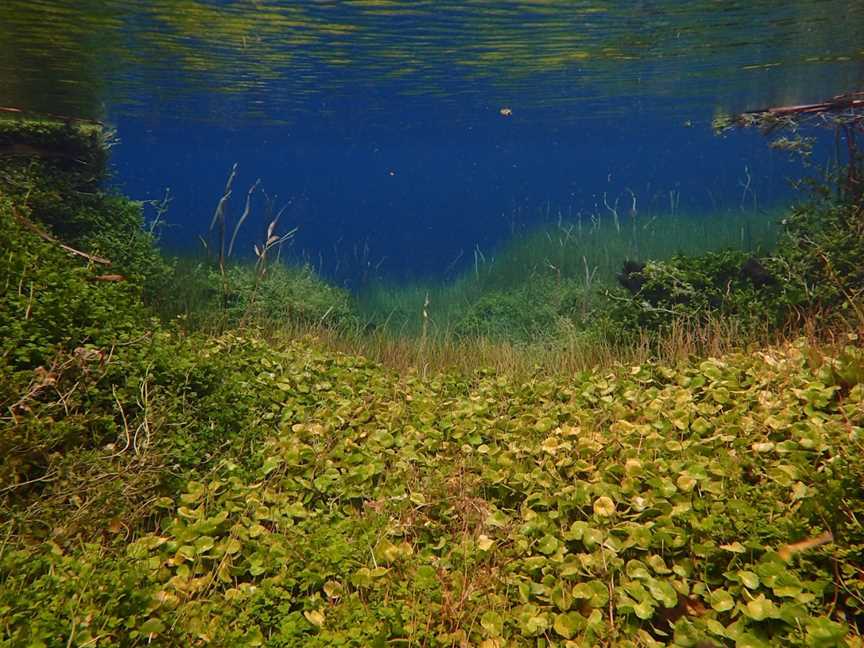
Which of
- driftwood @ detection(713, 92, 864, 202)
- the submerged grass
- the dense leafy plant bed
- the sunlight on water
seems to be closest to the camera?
the dense leafy plant bed

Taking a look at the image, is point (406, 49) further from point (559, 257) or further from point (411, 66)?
point (559, 257)

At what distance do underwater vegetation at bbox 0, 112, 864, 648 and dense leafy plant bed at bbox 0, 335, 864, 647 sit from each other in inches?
0.7

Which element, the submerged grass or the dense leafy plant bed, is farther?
the submerged grass

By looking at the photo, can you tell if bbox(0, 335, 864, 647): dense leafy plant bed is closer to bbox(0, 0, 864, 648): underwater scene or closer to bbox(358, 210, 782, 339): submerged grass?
bbox(0, 0, 864, 648): underwater scene

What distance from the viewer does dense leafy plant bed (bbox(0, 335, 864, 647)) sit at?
291 cm

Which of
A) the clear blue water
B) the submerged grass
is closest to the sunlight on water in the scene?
the clear blue water

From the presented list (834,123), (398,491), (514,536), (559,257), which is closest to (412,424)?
(398,491)

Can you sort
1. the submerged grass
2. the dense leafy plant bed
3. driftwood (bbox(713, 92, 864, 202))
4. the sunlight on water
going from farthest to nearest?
the submerged grass, the sunlight on water, driftwood (bbox(713, 92, 864, 202)), the dense leafy plant bed

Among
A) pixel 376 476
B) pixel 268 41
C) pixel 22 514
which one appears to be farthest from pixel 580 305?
pixel 22 514

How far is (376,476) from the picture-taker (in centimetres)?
460

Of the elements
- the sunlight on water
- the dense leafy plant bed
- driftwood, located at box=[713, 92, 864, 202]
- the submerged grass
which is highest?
the sunlight on water

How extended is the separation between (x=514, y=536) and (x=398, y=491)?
94cm

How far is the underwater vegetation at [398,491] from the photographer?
9.78 ft

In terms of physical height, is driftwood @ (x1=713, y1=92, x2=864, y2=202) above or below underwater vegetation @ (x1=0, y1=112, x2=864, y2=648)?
above
